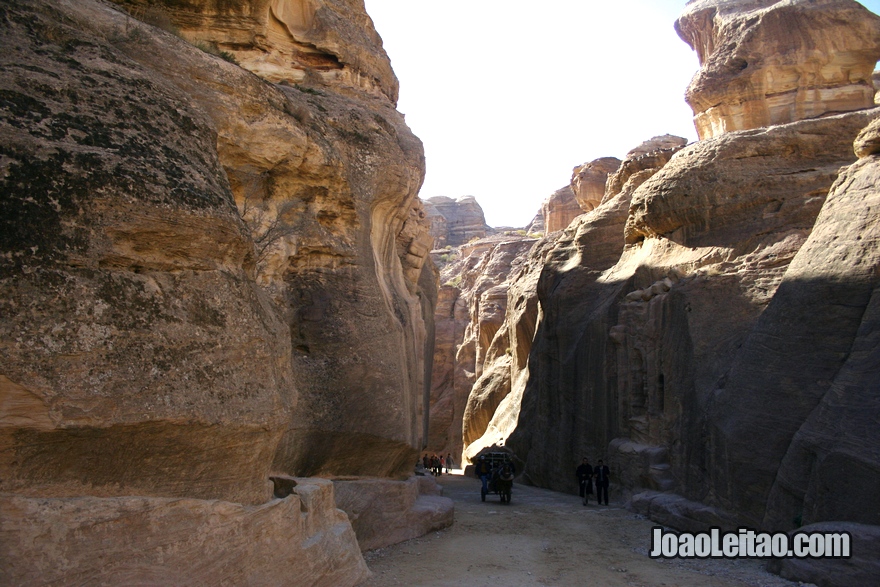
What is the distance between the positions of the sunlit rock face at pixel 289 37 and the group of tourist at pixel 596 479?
900 centimetres

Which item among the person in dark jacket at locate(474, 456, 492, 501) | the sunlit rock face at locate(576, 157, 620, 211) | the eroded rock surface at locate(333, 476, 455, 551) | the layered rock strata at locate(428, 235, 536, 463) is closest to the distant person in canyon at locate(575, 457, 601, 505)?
the person in dark jacket at locate(474, 456, 492, 501)

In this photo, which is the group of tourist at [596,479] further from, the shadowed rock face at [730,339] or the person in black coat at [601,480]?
the shadowed rock face at [730,339]

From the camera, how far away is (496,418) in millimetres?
26719

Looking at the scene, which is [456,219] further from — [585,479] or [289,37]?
[289,37]

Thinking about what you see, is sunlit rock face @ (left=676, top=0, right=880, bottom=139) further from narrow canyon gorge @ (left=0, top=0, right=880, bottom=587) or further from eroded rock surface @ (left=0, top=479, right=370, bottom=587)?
eroded rock surface @ (left=0, top=479, right=370, bottom=587)

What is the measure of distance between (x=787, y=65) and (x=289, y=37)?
52.2 feet

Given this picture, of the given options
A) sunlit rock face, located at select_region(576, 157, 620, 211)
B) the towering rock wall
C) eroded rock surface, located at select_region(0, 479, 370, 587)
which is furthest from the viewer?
sunlit rock face, located at select_region(576, 157, 620, 211)

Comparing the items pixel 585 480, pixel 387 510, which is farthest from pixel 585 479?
pixel 387 510

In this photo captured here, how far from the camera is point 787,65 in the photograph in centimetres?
2305

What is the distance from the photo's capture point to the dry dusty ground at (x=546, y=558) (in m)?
8.97

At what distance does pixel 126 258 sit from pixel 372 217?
7.56m

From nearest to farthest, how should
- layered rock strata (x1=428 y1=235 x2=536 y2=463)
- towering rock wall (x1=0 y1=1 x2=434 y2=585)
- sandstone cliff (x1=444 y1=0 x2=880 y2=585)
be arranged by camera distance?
towering rock wall (x1=0 y1=1 x2=434 y2=585), sandstone cliff (x1=444 y1=0 x2=880 y2=585), layered rock strata (x1=428 y1=235 x2=536 y2=463)

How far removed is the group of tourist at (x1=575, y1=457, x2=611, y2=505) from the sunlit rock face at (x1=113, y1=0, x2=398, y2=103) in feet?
29.5

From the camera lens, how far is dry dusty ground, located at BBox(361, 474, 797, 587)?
8.97 meters
